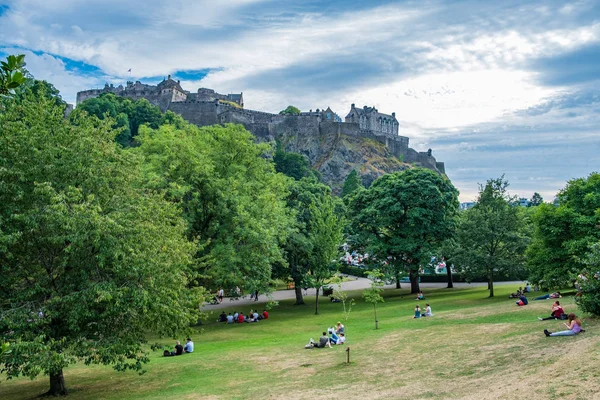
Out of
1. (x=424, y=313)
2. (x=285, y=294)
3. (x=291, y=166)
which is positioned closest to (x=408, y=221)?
(x=424, y=313)

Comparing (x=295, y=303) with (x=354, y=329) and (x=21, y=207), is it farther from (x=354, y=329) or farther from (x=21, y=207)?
(x=21, y=207)

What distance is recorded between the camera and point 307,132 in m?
135

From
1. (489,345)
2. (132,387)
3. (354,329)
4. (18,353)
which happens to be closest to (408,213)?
(354,329)

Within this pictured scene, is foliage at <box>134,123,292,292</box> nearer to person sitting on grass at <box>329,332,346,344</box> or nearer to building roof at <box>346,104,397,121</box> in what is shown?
person sitting on grass at <box>329,332,346,344</box>

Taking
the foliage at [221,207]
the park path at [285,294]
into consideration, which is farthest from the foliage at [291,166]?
the foliage at [221,207]

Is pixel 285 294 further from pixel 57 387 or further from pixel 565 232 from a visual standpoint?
pixel 57 387

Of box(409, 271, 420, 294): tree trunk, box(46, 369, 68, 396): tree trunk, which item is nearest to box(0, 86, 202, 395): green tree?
box(46, 369, 68, 396): tree trunk

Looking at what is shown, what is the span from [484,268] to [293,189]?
641 inches

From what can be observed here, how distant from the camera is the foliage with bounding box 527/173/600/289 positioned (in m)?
27.9

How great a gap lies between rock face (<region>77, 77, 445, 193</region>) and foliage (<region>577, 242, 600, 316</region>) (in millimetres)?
105835

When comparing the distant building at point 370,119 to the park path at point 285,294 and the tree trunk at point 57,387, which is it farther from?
the tree trunk at point 57,387

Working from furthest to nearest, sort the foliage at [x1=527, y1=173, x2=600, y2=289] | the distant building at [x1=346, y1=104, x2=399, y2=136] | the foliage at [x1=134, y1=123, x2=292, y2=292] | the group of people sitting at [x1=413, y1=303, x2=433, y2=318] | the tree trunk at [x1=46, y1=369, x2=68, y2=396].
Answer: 1. the distant building at [x1=346, y1=104, x2=399, y2=136]
2. the foliage at [x1=134, y1=123, x2=292, y2=292]
3. the foliage at [x1=527, y1=173, x2=600, y2=289]
4. the group of people sitting at [x1=413, y1=303, x2=433, y2=318]
5. the tree trunk at [x1=46, y1=369, x2=68, y2=396]

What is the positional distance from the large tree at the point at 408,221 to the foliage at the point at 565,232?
379 inches

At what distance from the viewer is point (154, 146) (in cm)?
3319
